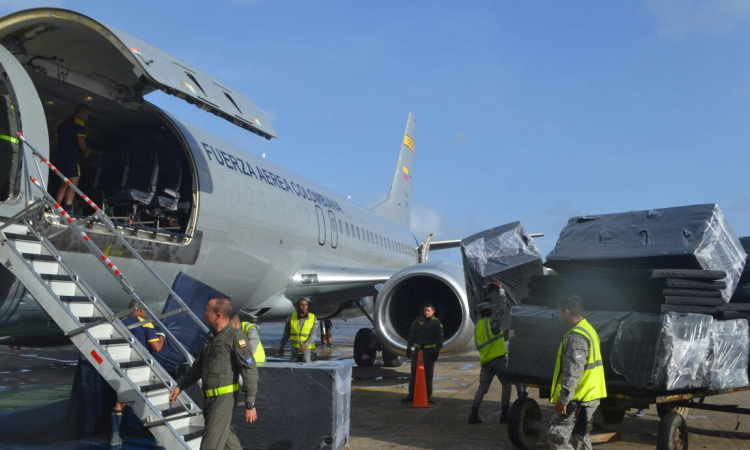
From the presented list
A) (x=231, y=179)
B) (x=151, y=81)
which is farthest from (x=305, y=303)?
(x=151, y=81)

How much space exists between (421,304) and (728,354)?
511 centimetres

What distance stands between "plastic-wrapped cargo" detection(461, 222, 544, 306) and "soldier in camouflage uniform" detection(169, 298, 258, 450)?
3.72 metres

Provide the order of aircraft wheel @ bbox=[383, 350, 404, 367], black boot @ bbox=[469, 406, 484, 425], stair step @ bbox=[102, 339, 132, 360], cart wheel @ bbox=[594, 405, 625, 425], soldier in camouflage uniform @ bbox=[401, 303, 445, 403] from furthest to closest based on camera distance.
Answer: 1. aircraft wheel @ bbox=[383, 350, 404, 367]
2. soldier in camouflage uniform @ bbox=[401, 303, 445, 403]
3. black boot @ bbox=[469, 406, 484, 425]
4. cart wheel @ bbox=[594, 405, 625, 425]
5. stair step @ bbox=[102, 339, 132, 360]

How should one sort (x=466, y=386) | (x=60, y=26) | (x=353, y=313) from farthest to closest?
(x=353, y=313) → (x=466, y=386) → (x=60, y=26)

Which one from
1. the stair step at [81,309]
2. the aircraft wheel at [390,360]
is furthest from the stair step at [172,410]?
the aircraft wheel at [390,360]

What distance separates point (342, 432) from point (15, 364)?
10.2 m

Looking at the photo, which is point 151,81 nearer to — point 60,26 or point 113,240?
point 60,26

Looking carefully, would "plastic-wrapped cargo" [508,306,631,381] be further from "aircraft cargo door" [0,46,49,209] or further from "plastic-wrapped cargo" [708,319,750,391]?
"aircraft cargo door" [0,46,49,209]

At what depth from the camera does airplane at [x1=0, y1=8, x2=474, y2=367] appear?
6.32 meters

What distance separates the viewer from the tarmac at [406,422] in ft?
20.6

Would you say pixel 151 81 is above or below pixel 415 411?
above

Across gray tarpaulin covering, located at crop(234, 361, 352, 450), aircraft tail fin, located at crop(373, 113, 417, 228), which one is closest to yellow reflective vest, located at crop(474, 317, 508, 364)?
gray tarpaulin covering, located at crop(234, 361, 352, 450)

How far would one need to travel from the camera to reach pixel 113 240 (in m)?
7.00

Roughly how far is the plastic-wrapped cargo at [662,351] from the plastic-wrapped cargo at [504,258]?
2217 mm
